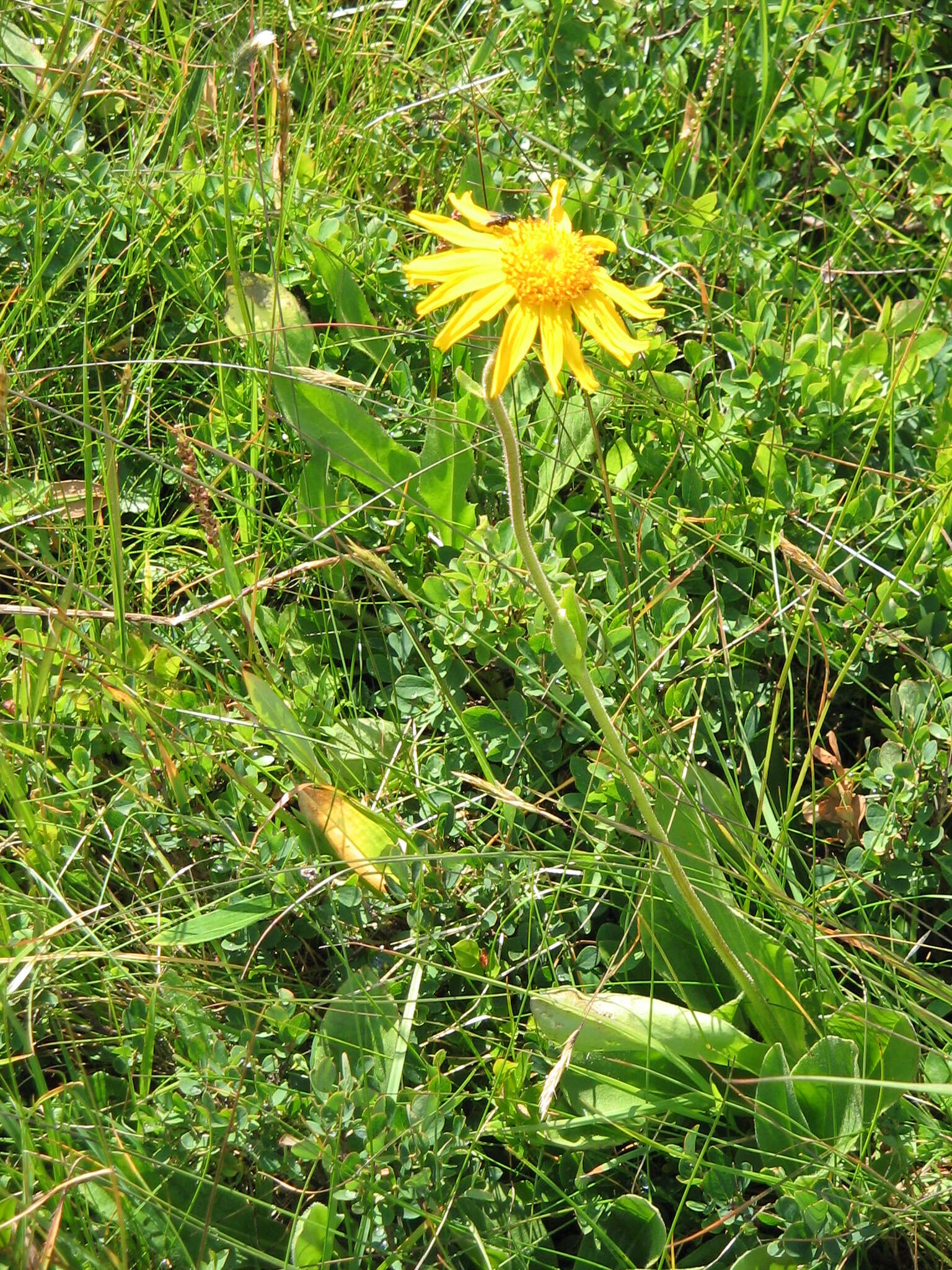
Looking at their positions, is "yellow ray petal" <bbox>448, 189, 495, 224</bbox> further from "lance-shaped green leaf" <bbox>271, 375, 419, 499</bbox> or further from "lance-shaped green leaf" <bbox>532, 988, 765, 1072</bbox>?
"lance-shaped green leaf" <bbox>532, 988, 765, 1072</bbox>

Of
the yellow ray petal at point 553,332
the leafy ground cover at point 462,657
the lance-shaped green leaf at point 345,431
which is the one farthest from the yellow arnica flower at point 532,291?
the lance-shaped green leaf at point 345,431

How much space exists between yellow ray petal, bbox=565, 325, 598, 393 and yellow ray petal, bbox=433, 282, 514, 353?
9 centimetres

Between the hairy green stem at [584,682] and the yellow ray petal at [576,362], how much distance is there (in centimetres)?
9

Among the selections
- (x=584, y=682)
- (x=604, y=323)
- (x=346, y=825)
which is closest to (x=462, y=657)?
(x=346, y=825)

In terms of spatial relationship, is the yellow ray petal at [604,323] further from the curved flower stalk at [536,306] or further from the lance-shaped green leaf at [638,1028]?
the lance-shaped green leaf at [638,1028]

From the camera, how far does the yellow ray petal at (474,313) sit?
1.36 metres

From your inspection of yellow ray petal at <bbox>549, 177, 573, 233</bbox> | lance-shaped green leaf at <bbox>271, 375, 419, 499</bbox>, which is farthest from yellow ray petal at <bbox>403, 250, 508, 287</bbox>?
lance-shaped green leaf at <bbox>271, 375, 419, 499</bbox>

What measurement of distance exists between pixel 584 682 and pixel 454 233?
592 millimetres

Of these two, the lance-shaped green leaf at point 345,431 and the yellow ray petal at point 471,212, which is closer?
the yellow ray petal at point 471,212

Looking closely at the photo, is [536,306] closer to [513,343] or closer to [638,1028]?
[513,343]

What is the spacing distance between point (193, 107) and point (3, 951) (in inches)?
76.0

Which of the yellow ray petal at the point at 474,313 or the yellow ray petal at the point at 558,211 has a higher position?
the yellow ray petal at the point at 558,211

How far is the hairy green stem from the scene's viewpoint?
1383 mm

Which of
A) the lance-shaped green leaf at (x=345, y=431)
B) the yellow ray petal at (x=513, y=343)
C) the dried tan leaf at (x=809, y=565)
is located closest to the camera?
the yellow ray petal at (x=513, y=343)
